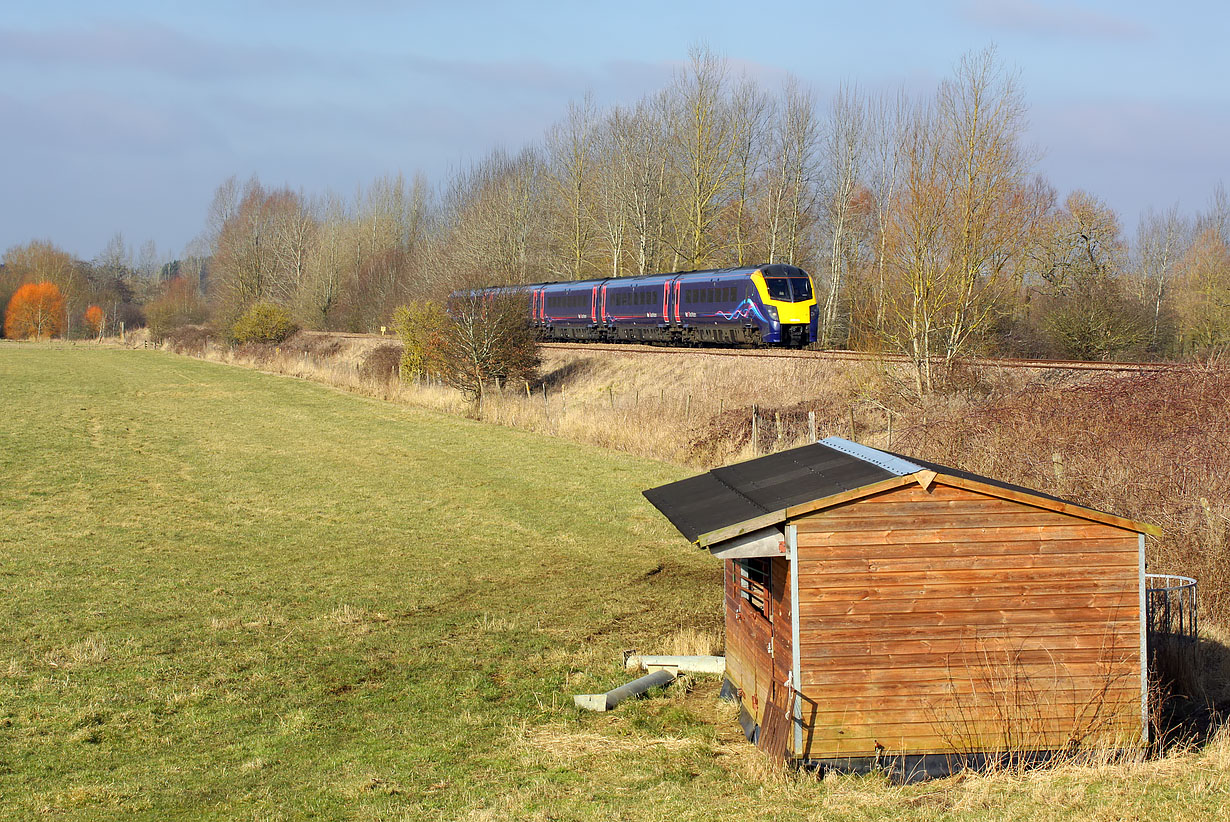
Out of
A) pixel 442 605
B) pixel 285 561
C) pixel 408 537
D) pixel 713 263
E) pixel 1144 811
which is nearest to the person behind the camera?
pixel 1144 811

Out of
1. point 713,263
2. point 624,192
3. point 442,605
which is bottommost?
point 442,605

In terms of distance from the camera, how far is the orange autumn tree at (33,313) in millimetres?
92875

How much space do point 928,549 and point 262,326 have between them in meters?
59.2

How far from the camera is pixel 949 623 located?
7.93 m

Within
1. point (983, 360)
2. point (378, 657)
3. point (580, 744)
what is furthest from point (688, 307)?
point (580, 744)

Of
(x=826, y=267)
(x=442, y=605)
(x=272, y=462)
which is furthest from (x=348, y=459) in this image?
(x=826, y=267)

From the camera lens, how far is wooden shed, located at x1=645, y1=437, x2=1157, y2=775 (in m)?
7.84

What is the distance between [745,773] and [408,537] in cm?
1080

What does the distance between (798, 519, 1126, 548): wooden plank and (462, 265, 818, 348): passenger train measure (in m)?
25.5

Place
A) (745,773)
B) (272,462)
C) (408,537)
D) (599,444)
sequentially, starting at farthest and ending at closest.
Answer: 1. (599,444)
2. (272,462)
3. (408,537)
4. (745,773)

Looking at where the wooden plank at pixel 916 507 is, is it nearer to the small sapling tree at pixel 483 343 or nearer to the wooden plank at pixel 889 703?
the wooden plank at pixel 889 703

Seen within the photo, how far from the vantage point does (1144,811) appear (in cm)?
A: 691

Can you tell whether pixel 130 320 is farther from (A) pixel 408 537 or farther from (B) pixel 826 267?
(A) pixel 408 537

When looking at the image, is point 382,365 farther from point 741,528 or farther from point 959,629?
point 959,629
